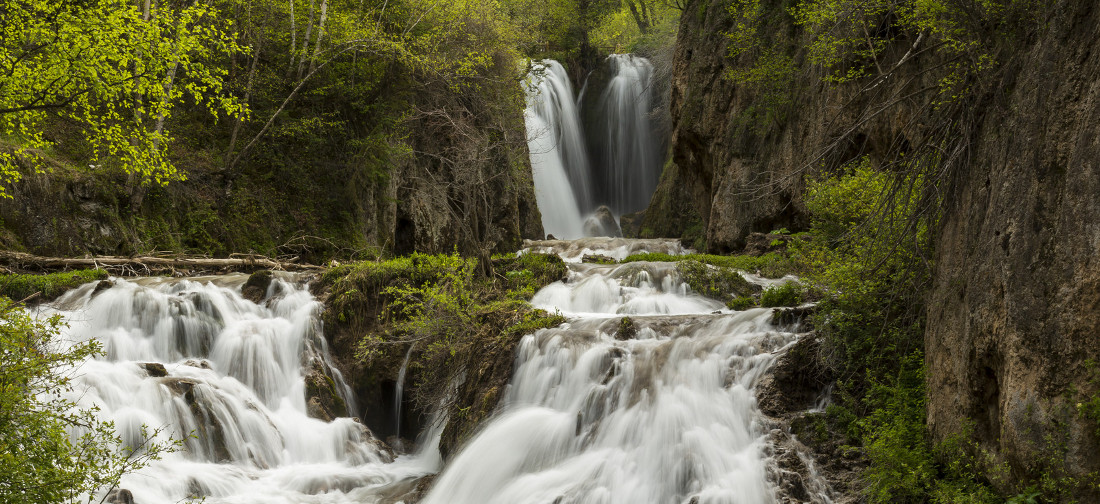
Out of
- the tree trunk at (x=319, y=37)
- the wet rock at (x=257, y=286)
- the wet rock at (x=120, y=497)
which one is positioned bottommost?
the wet rock at (x=120, y=497)

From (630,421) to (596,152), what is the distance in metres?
25.4

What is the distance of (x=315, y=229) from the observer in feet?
57.0

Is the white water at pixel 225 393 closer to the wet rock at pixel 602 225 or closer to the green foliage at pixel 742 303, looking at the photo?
the green foliage at pixel 742 303

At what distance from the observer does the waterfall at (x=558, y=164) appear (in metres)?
29.9

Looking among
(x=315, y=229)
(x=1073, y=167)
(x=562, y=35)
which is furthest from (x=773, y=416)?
(x=562, y=35)

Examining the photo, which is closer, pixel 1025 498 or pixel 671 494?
pixel 1025 498

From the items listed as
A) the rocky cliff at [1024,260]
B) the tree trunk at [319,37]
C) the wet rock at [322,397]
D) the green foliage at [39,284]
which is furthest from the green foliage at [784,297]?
the tree trunk at [319,37]

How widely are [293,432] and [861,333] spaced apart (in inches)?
313

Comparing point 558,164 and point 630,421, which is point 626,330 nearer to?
point 630,421

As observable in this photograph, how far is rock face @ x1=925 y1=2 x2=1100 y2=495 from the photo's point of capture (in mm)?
4066

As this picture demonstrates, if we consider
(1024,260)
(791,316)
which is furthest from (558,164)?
(1024,260)

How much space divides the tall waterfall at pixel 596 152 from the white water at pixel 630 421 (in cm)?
2071

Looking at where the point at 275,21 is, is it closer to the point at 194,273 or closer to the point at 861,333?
the point at 194,273

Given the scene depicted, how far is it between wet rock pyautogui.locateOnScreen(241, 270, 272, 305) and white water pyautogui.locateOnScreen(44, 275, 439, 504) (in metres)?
0.13
